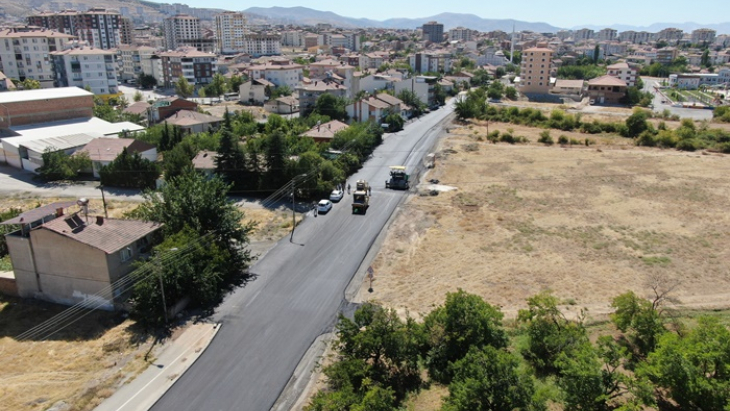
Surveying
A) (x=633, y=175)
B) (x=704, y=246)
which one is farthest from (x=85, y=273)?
(x=633, y=175)

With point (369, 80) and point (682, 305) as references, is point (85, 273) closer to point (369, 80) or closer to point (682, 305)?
point (682, 305)

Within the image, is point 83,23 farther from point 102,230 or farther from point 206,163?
point 102,230

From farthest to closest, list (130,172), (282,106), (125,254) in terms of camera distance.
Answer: (282,106), (130,172), (125,254)

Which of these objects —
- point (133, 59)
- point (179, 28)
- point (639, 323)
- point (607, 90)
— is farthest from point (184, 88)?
point (179, 28)

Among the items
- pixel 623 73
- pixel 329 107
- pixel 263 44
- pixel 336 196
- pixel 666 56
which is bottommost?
pixel 336 196

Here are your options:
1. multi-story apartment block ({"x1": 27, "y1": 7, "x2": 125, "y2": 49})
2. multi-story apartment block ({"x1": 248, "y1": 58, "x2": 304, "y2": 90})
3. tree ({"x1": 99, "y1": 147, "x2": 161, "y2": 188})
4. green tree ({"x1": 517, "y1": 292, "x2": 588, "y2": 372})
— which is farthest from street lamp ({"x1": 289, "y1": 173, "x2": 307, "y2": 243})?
multi-story apartment block ({"x1": 27, "y1": 7, "x2": 125, "y2": 49})

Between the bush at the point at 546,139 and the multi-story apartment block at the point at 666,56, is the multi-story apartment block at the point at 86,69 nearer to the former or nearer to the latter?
the bush at the point at 546,139

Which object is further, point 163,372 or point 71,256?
point 71,256

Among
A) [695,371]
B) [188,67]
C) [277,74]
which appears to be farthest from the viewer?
[188,67]
